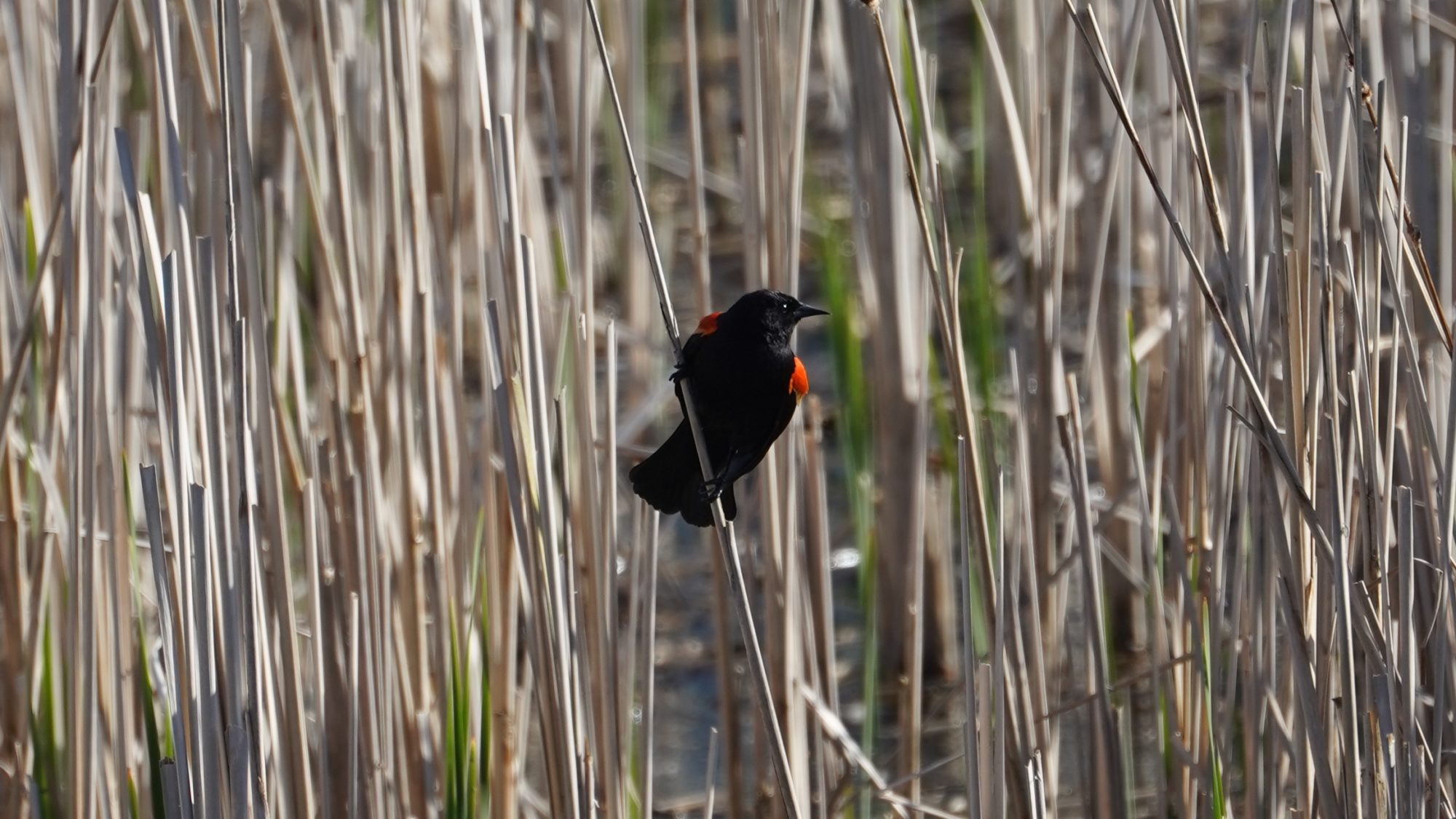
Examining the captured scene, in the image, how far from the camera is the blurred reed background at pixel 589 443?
1.82m

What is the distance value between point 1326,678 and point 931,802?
5.38 feet

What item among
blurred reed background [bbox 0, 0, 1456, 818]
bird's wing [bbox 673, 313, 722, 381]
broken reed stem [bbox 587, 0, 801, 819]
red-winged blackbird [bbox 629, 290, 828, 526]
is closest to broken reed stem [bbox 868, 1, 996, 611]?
blurred reed background [bbox 0, 0, 1456, 818]

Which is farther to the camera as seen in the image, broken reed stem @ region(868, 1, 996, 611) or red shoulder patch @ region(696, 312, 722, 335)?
red shoulder patch @ region(696, 312, 722, 335)

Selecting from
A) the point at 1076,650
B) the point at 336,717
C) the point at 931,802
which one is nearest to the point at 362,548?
the point at 336,717

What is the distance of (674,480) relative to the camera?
7.22 ft

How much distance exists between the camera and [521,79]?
2377 millimetres

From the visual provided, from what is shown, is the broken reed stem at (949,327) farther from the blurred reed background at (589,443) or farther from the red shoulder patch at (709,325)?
the red shoulder patch at (709,325)

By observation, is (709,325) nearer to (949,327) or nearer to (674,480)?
(674,480)

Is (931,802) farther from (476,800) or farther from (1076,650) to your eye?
(476,800)

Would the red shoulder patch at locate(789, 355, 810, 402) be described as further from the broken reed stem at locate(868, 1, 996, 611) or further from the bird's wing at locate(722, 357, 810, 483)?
the broken reed stem at locate(868, 1, 996, 611)

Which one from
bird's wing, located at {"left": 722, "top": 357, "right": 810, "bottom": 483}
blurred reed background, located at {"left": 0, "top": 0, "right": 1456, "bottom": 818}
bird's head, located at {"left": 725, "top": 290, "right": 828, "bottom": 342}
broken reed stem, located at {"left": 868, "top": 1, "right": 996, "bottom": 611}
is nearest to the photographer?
broken reed stem, located at {"left": 868, "top": 1, "right": 996, "bottom": 611}

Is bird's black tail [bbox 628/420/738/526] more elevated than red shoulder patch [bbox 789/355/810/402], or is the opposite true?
red shoulder patch [bbox 789/355/810/402]

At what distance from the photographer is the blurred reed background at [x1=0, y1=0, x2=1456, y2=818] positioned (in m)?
1.82

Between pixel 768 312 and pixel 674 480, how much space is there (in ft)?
0.94
